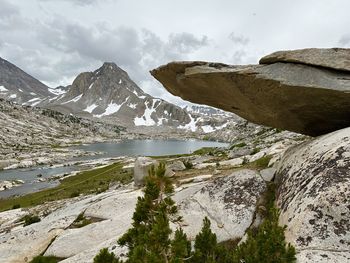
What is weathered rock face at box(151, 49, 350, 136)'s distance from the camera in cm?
1836

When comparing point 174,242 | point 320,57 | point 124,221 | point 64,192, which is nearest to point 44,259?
point 124,221

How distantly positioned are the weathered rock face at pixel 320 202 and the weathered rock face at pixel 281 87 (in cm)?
308

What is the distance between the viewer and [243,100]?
23.2m

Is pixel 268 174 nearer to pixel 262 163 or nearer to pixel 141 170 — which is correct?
pixel 262 163

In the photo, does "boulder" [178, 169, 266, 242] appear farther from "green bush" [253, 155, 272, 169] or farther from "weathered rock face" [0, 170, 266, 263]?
"green bush" [253, 155, 272, 169]

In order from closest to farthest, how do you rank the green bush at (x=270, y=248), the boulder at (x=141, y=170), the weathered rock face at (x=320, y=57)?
1. the green bush at (x=270, y=248)
2. the weathered rock face at (x=320, y=57)
3. the boulder at (x=141, y=170)

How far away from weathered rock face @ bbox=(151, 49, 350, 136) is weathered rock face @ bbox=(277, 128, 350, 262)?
3083 mm

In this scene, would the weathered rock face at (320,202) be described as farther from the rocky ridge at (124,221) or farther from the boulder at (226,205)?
the rocky ridge at (124,221)

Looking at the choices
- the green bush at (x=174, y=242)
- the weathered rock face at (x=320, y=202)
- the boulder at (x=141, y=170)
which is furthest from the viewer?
the boulder at (x=141, y=170)

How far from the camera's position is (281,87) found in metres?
18.7

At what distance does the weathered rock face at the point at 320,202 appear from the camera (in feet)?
38.2

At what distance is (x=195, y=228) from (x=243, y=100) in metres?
10.4

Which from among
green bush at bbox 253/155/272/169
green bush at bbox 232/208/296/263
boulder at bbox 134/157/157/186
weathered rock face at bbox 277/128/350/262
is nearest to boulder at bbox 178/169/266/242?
weathered rock face at bbox 277/128/350/262

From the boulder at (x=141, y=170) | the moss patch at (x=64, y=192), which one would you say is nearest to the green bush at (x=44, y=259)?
the boulder at (x=141, y=170)
